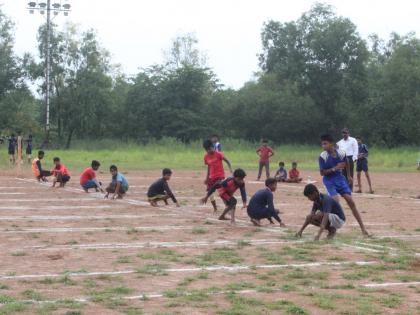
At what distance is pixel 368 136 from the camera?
6544 centimetres

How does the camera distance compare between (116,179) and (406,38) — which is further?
(406,38)

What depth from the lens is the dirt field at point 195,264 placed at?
752cm

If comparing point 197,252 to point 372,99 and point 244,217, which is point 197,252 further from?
point 372,99

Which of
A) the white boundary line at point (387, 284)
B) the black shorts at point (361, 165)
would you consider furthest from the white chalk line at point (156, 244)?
the black shorts at point (361, 165)

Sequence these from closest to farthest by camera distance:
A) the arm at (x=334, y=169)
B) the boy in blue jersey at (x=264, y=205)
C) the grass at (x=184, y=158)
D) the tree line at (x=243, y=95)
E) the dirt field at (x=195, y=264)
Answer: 1. the dirt field at (x=195, y=264)
2. the arm at (x=334, y=169)
3. the boy in blue jersey at (x=264, y=205)
4. the grass at (x=184, y=158)
5. the tree line at (x=243, y=95)

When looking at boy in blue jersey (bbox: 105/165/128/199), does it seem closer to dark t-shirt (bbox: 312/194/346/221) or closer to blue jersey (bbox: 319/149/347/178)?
blue jersey (bbox: 319/149/347/178)

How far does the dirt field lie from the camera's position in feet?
24.7

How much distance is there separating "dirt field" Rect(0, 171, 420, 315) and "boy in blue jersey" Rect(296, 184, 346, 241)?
22 cm

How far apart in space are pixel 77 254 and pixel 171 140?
48.7 m

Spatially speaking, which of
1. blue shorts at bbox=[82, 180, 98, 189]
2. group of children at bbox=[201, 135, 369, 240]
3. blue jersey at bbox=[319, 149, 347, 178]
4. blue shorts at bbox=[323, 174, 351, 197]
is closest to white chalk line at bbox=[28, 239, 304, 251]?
group of children at bbox=[201, 135, 369, 240]

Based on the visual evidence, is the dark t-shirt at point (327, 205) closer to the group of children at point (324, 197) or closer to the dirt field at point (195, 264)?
the group of children at point (324, 197)

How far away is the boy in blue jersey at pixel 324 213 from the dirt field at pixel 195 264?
8.8 inches

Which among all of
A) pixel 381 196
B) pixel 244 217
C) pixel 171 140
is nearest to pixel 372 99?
pixel 171 140

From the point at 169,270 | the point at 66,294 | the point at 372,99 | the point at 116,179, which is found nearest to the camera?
the point at 66,294
